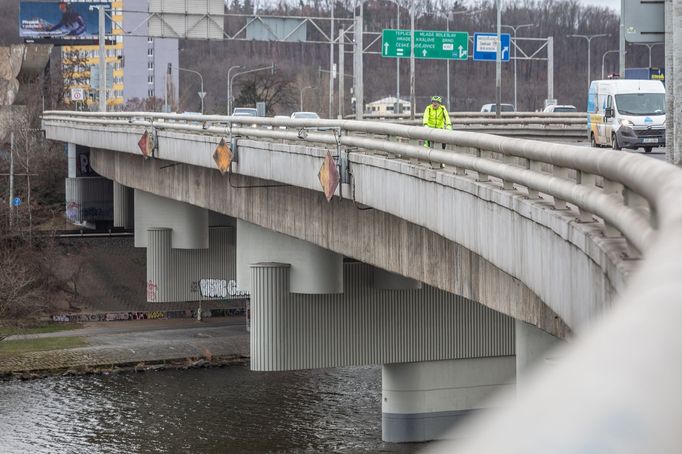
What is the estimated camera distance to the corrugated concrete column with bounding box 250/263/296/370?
25859mm

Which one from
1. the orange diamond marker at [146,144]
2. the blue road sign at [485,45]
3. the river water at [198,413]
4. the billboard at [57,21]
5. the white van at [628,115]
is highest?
the billboard at [57,21]

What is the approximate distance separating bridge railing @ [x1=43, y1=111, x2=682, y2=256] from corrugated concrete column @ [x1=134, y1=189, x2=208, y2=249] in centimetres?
2132

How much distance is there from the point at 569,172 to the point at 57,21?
85.8 m

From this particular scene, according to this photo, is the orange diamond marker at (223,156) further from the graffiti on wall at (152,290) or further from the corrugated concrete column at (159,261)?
the graffiti on wall at (152,290)

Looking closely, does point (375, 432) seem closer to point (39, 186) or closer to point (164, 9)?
point (164, 9)

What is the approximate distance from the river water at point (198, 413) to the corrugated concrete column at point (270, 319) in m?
2.68

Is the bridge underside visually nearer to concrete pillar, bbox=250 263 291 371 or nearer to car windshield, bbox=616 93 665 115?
concrete pillar, bbox=250 263 291 371

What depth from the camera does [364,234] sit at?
64.3 ft

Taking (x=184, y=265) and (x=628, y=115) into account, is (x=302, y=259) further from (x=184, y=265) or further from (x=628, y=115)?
(x=184, y=265)

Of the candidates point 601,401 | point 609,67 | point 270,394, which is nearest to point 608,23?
point 609,67

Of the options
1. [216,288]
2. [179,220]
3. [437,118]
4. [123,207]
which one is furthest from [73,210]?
[437,118]

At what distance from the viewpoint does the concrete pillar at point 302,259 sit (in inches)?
1011

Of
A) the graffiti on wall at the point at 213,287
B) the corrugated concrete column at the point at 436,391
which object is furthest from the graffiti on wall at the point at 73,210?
the corrugated concrete column at the point at 436,391

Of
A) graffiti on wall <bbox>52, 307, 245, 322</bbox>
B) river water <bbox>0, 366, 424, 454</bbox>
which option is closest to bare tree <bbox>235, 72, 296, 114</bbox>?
graffiti on wall <bbox>52, 307, 245, 322</bbox>
